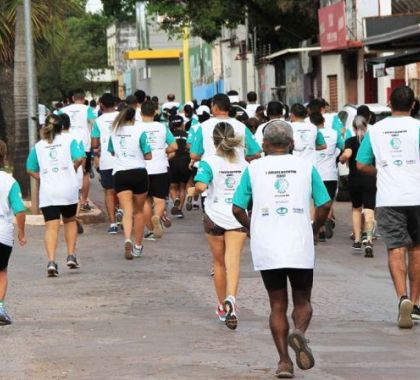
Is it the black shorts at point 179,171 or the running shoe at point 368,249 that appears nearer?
the running shoe at point 368,249

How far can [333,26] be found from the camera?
3969 cm

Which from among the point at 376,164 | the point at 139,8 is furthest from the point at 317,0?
the point at 139,8

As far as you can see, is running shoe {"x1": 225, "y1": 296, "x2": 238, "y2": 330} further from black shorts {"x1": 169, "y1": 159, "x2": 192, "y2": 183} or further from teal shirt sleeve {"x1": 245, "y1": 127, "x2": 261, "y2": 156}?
black shorts {"x1": 169, "y1": 159, "x2": 192, "y2": 183}

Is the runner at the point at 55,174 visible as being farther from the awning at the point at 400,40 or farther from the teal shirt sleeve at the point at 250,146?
the awning at the point at 400,40

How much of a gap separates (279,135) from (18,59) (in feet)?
48.6

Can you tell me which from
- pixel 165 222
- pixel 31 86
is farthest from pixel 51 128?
pixel 31 86

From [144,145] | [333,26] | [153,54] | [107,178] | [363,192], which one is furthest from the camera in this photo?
[153,54]

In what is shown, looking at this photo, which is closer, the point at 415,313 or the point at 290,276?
the point at 290,276

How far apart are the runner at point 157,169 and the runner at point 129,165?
133 cm

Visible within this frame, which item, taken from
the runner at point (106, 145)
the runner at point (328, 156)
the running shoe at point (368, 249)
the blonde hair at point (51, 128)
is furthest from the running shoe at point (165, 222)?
the blonde hair at point (51, 128)

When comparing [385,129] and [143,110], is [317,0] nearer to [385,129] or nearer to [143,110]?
[143,110]

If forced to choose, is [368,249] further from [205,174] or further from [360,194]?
[205,174]

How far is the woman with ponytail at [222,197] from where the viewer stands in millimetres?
10945

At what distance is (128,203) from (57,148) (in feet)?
5.45
